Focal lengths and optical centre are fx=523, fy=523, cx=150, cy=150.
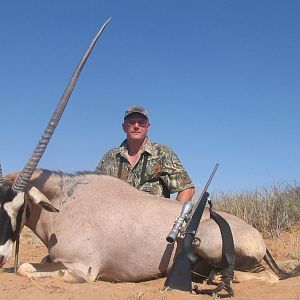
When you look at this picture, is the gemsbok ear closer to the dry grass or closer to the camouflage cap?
the camouflage cap

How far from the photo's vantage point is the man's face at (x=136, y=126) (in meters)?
6.27

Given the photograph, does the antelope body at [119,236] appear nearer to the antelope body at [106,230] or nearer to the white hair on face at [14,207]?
the antelope body at [106,230]

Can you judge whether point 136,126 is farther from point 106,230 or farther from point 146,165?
point 106,230

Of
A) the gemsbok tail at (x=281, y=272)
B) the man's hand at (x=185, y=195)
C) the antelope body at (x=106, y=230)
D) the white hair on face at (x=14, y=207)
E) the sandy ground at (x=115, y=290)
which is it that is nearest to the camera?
the sandy ground at (x=115, y=290)

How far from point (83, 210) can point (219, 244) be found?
1.27 metres

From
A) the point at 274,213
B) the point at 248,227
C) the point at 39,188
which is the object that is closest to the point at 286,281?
the point at 248,227

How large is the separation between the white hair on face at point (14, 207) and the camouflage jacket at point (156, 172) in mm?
1749

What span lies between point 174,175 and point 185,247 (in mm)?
1792

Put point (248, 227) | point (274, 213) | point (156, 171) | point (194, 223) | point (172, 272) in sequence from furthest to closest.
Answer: point (274, 213)
point (156, 171)
point (248, 227)
point (194, 223)
point (172, 272)

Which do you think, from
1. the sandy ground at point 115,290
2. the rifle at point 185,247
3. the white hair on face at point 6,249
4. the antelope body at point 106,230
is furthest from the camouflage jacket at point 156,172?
the white hair on face at point 6,249

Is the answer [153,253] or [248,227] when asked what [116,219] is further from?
[248,227]

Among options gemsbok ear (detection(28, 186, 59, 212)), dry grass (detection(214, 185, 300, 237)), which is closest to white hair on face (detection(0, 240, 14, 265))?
gemsbok ear (detection(28, 186, 59, 212))

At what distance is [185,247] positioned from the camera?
4.48 meters

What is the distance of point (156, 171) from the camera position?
623 cm
